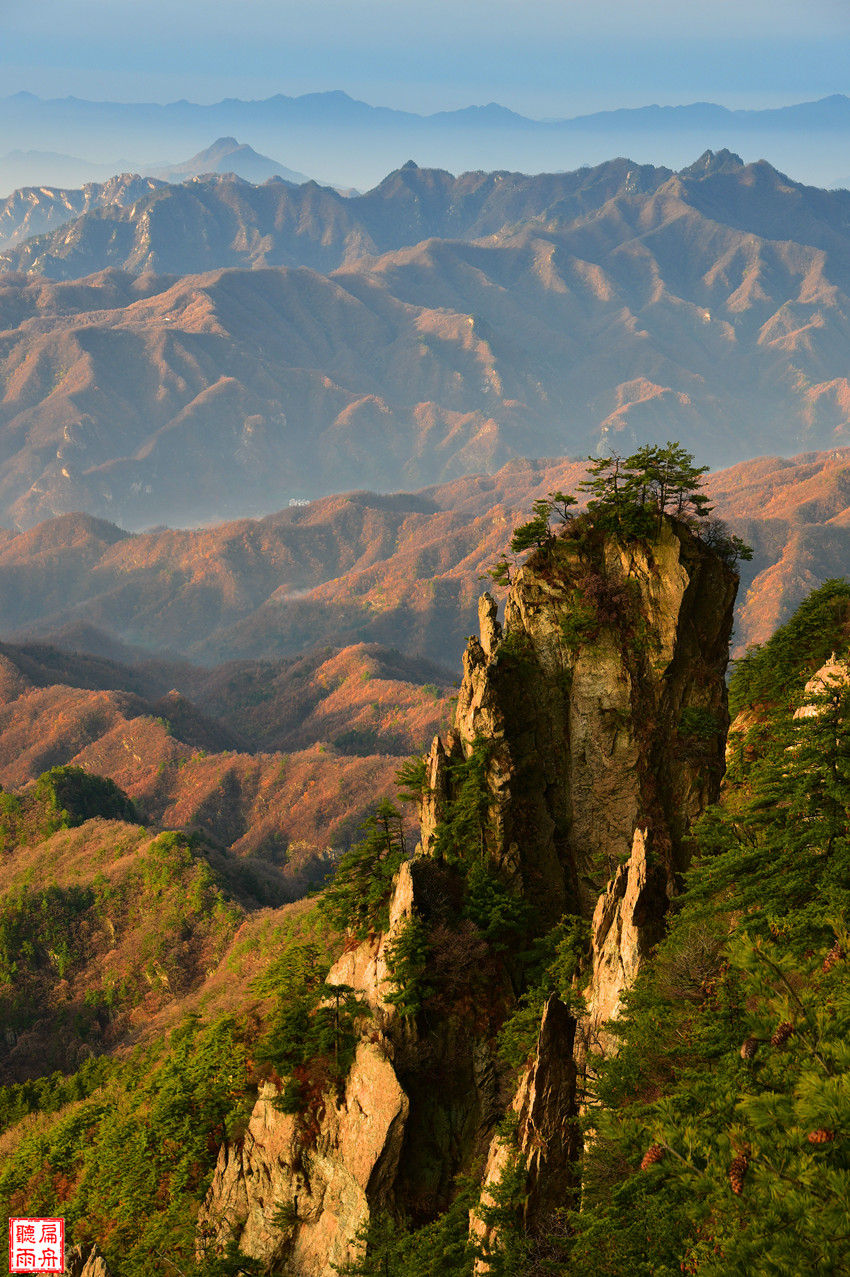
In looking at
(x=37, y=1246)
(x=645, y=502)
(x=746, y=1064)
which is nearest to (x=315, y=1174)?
(x=746, y=1064)

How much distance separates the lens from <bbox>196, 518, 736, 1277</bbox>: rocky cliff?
31.9m

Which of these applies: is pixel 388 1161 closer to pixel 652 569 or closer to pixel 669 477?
pixel 652 569

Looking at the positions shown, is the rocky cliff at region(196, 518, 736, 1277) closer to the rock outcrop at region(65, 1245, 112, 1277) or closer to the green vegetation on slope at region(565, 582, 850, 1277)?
the green vegetation on slope at region(565, 582, 850, 1277)

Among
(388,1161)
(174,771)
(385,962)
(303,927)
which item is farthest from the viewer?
(174,771)

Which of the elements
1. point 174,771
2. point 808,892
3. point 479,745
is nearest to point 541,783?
point 479,745

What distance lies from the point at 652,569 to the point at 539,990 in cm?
1669

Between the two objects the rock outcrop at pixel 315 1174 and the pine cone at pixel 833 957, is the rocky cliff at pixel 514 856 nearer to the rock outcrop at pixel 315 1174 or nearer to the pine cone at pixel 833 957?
the rock outcrop at pixel 315 1174

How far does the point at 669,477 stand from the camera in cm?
3709

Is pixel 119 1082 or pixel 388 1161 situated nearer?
pixel 388 1161

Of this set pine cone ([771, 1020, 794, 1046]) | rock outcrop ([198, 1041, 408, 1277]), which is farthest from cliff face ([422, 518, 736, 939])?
pine cone ([771, 1020, 794, 1046])

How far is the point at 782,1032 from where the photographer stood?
715 inches

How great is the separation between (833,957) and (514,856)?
16336 millimetres

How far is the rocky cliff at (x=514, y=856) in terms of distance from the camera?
3188 centimetres

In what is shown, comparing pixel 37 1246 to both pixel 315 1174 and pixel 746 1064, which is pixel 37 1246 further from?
pixel 746 1064
